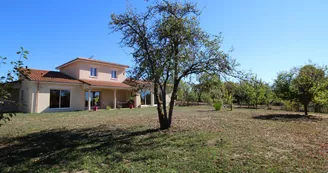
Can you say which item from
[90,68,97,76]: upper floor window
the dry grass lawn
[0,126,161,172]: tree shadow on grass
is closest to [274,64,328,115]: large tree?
the dry grass lawn

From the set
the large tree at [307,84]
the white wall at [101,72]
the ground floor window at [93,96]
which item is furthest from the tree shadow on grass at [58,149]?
the white wall at [101,72]

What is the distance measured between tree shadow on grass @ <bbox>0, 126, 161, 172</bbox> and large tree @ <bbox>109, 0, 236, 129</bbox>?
9.07 feet

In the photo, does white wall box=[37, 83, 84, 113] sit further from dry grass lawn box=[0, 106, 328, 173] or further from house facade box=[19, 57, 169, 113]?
dry grass lawn box=[0, 106, 328, 173]

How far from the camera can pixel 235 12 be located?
10.9m

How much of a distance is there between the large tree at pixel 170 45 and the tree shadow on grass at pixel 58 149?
2.77 meters

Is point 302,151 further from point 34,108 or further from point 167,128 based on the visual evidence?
point 34,108

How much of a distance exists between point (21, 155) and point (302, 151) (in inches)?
323

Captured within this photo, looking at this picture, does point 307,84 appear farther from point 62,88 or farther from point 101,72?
point 62,88

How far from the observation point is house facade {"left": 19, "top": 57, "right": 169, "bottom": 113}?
18.7 metres

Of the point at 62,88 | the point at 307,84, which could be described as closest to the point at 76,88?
the point at 62,88

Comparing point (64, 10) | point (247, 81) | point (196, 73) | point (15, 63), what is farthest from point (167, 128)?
point (64, 10)

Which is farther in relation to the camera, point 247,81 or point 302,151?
point 247,81

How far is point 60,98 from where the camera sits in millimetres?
20359

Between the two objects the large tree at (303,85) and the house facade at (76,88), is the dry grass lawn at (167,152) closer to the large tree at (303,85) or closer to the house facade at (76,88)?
the large tree at (303,85)
